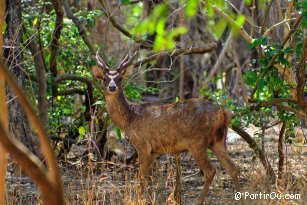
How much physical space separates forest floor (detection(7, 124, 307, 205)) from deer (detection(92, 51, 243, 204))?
0.27 metres

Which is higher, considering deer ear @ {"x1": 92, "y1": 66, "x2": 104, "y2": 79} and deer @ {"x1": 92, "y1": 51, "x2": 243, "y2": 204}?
deer ear @ {"x1": 92, "y1": 66, "x2": 104, "y2": 79}

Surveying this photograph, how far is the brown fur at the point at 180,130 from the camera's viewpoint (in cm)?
856

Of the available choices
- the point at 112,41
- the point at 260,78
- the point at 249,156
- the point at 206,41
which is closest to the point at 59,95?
the point at 249,156

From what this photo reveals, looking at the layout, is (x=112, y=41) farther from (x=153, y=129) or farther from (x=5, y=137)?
(x=5, y=137)

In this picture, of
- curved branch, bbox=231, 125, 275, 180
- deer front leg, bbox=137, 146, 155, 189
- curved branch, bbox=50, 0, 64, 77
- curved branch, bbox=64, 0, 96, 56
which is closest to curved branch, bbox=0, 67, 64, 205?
curved branch, bbox=231, 125, 275, 180

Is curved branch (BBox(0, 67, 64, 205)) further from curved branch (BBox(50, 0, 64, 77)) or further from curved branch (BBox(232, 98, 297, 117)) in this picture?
curved branch (BBox(50, 0, 64, 77))

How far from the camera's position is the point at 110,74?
959cm

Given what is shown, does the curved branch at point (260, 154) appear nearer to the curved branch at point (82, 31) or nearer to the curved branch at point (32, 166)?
the curved branch at point (82, 31)

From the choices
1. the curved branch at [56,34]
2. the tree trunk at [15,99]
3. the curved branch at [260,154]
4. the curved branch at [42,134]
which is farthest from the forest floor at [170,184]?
the curved branch at [42,134]

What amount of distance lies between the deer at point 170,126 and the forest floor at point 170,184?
0.27 meters

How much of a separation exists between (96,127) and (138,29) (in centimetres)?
754

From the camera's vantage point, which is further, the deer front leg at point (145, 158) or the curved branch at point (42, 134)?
the deer front leg at point (145, 158)

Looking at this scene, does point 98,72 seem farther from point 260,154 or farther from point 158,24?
point 158,24

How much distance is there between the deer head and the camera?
9.52m
